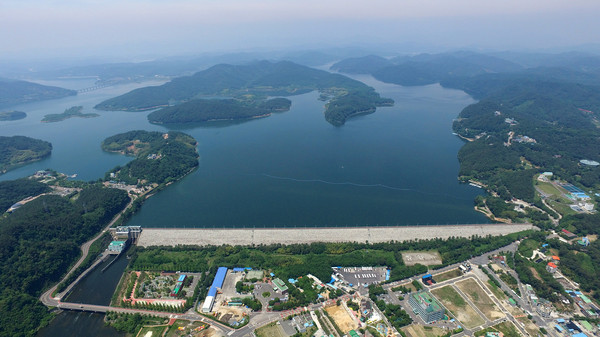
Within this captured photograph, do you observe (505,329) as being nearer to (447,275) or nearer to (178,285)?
(447,275)

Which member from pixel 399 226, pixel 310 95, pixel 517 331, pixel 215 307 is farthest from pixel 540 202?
pixel 310 95

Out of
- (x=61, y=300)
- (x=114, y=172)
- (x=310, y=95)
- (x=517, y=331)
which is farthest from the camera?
(x=310, y=95)

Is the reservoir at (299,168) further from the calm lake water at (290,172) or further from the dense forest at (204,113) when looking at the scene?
the dense forest at (204,113)

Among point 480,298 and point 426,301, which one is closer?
point 426,301

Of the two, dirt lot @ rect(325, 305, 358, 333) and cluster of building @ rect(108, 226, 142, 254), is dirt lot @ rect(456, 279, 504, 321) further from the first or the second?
cluster of building @ rect(108, 226, 142, 254)

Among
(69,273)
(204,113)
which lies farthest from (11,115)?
(69,273)

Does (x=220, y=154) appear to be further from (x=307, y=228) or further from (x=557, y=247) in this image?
(x=557, y=247)
